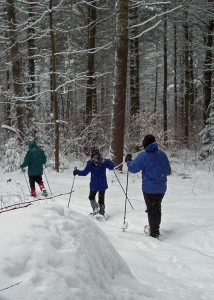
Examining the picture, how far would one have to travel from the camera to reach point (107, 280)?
85.3 inches

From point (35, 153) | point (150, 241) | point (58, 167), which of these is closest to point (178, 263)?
point (150, 241)

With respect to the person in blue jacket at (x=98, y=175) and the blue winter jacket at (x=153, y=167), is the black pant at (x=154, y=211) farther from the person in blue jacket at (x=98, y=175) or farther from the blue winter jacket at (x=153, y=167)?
the person in blue jacket at (x=98, y=175)

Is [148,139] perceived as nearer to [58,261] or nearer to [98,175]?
[98,175]

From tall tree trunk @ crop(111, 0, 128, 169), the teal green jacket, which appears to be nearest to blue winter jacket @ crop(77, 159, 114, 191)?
the teal green jacket

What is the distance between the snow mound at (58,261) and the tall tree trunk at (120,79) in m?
6.99

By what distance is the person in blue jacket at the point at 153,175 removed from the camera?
4750 millimetres

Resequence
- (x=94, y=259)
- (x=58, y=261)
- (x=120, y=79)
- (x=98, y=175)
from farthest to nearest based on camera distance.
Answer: (x=120, y=79), (x=98, y=175), (x=94, y=259), (x=58, y=261)

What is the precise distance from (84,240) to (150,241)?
7.58 feet

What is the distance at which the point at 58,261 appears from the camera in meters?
1.91

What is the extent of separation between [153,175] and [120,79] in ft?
18.2

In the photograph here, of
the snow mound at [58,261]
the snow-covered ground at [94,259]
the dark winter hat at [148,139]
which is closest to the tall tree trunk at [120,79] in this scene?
the snow-covered ground at [94,259]

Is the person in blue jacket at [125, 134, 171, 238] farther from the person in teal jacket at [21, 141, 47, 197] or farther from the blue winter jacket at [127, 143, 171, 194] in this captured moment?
the person in teal jacket at [21, 141, 47, 197]

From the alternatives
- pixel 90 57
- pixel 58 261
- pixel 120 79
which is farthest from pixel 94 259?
pixel 90 57

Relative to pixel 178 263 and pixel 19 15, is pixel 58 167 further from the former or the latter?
pixel 19 15
